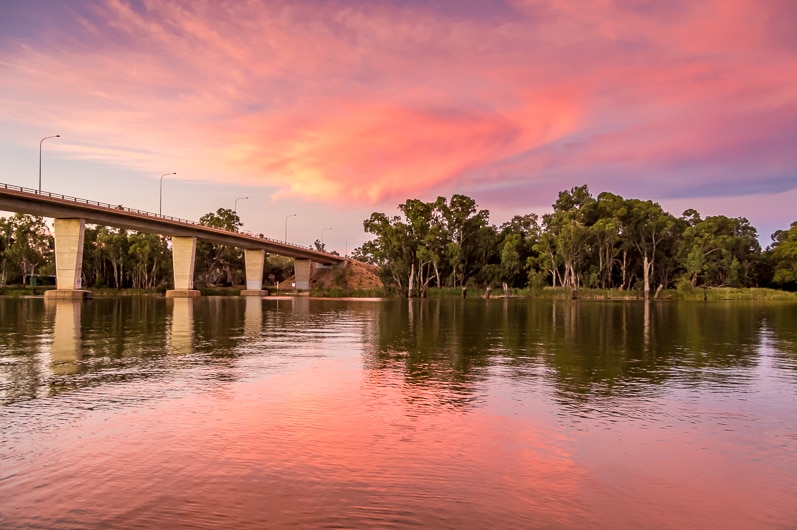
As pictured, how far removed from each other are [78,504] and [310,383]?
8.67m

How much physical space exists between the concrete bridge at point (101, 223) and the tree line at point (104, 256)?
64.3 ft

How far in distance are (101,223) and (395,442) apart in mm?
103809

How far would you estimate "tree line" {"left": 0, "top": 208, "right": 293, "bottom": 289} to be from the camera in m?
138

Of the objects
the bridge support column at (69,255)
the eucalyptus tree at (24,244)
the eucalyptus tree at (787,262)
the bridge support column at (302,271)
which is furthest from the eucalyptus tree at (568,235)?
the eucalyptus tree at (24,244)

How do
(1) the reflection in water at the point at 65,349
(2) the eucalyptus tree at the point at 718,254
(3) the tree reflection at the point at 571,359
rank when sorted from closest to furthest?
1. (3) the tree reflection at the point at 571,359
2. (1) the reflection in water at the point at 65,349
3. (2) the eucalyptus tree at the point at 718,254

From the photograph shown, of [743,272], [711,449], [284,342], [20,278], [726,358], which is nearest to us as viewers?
[711,449]

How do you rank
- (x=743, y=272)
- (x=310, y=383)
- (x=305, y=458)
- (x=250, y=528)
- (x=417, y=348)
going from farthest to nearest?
(x=743, y=272) → (x=417, y=348) → (x=310, y=383) → (x=305, y=458) → (x=250, y=528)

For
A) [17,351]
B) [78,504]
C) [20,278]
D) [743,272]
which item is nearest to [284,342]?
[17,351]

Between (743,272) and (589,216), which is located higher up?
(589,216)

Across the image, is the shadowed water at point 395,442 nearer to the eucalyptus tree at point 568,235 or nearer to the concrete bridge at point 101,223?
the concrete bridge at point 101,223

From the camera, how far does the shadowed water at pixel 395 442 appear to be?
287 inches

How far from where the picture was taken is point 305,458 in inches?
365

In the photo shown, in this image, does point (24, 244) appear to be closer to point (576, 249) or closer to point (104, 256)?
point (104, 256)

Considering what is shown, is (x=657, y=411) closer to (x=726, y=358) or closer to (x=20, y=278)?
(x=726, y=358)
